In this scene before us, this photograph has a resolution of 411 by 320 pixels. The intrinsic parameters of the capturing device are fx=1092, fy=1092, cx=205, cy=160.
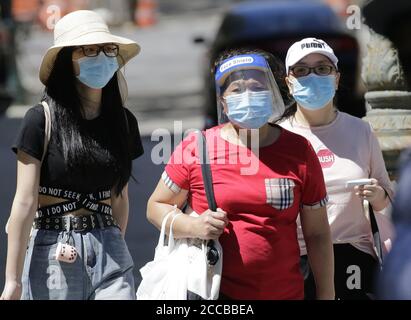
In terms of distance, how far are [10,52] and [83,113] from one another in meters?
12.0

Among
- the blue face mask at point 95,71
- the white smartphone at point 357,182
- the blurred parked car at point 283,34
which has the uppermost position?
the blurred parked car at point 283,34

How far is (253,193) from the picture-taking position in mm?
3896

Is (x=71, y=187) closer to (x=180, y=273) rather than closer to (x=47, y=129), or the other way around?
(x=47, y=129)

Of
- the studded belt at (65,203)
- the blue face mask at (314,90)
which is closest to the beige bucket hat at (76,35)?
the studded belt at (65,203)

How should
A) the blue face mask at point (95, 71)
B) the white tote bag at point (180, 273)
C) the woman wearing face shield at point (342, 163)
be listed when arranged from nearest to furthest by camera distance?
the white tote bag at point (180, 273) → the blue face mask at point (95, 71) → the woman wearing face shield at point (342, 163)

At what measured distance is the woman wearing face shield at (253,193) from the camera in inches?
154

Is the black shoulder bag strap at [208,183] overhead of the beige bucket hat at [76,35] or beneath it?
beneath

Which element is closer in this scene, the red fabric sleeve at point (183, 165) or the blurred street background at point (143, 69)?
the red fabric sleeve at point (183, 165)

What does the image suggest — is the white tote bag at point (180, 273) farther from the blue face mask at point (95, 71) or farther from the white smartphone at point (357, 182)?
the white smartphone at point (357, 182)

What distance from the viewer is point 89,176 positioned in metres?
4.11

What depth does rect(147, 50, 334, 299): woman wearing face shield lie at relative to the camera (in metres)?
3.91
